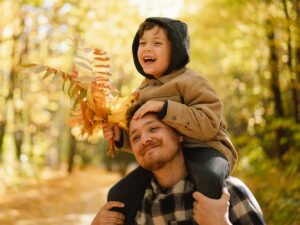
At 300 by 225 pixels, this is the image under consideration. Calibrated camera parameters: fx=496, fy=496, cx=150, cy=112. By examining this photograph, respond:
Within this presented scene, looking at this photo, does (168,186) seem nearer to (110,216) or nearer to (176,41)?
(110,216)

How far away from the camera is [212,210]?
2.61 metres

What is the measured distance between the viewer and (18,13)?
45.4 feet

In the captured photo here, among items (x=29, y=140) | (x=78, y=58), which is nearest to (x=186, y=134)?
(x=78, y=58)

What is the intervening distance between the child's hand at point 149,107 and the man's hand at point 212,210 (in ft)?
1.76

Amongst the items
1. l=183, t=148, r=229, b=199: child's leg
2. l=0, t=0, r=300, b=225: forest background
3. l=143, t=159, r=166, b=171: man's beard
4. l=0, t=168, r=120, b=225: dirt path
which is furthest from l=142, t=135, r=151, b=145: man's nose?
l=0, t=168, r=120, b=225: dirt path

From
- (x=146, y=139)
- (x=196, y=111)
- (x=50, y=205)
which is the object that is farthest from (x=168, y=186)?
(x=50, y=205)

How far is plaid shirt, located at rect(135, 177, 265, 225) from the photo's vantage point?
2854 millimetres

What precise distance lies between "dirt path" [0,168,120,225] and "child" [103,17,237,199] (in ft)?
27.4

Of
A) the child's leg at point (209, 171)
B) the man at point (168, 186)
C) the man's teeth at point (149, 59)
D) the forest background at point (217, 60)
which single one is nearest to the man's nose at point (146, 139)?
the man at point (168, 186)

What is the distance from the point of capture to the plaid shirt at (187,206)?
2854 mm

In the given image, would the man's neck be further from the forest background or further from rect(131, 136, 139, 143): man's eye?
the forest background

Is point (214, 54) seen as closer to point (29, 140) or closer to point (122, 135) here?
point (29, 140)

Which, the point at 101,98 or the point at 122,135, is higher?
the point at 101,98

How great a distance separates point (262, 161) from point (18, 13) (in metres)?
7.83
